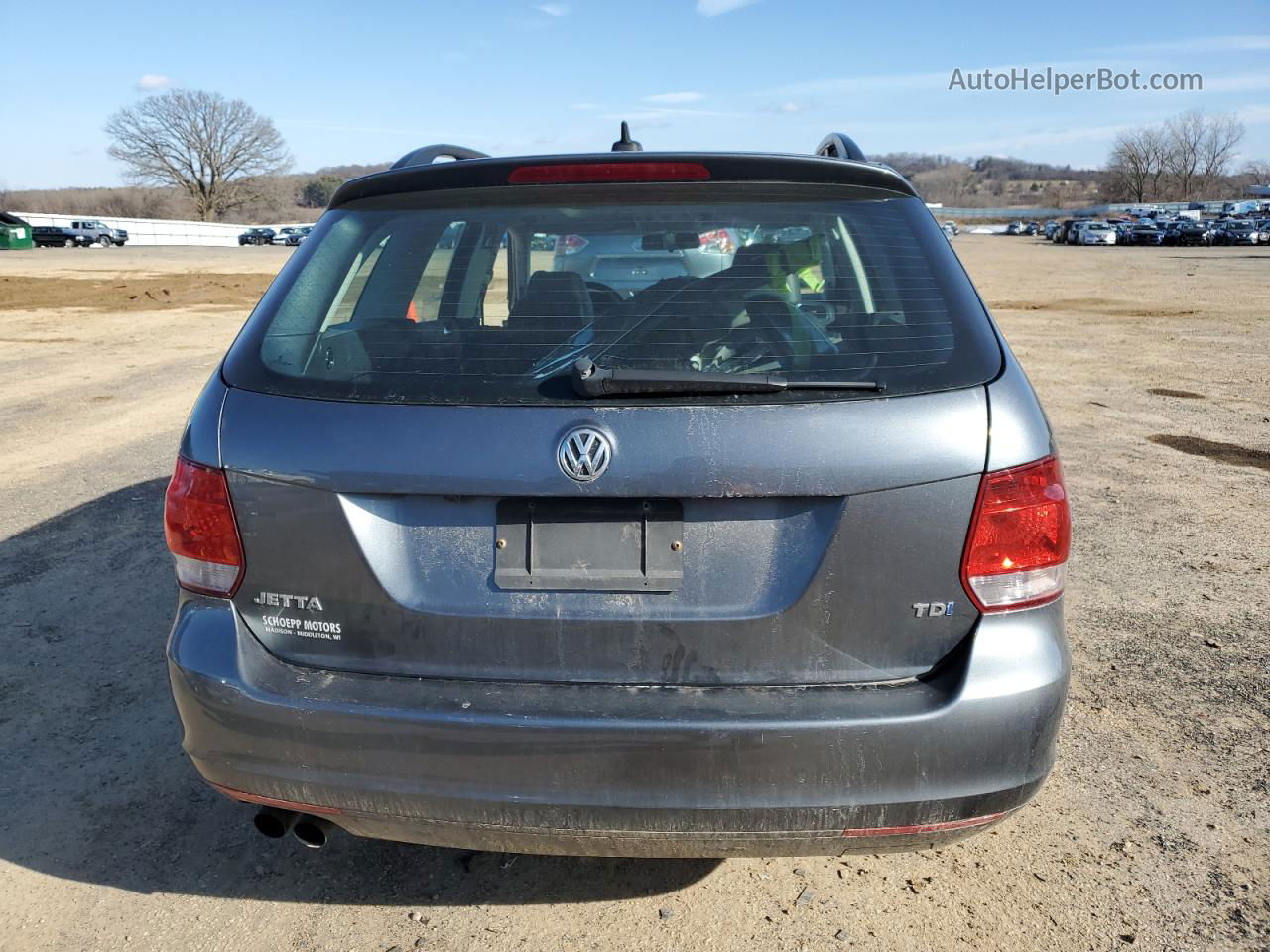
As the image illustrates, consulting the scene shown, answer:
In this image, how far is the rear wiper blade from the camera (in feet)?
7.15

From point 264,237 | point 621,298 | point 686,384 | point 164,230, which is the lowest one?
point 686,384

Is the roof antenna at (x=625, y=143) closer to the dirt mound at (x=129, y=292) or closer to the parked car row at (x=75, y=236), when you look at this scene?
the dirt mound at (x=129, y=292)

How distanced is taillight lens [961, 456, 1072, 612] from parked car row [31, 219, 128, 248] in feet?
226

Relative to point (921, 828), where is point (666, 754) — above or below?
above

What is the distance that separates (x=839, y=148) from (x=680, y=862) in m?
2.25

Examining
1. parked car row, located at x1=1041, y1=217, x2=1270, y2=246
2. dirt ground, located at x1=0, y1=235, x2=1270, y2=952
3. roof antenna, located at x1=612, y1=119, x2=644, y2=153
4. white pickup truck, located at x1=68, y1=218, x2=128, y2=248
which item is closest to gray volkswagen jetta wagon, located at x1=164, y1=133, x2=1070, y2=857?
dirt ground, located at x1=0, y1=235, x2=1270, y2=952

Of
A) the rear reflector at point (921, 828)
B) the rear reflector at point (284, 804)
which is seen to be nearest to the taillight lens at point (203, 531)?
the rear reflector at point (284, 804)

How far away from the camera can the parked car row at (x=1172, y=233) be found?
62.3 m

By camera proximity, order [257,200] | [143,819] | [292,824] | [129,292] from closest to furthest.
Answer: [292,824], [143,819], [129,292], [257,200]

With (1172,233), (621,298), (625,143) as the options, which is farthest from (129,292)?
(1172,233)

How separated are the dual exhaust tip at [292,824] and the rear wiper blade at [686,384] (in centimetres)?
121

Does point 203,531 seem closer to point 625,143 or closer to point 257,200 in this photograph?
point 625,143

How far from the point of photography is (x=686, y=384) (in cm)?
218

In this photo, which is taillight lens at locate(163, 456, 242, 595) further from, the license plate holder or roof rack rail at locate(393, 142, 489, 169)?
roof rack rail at locate(393, 142, 489, 169)
